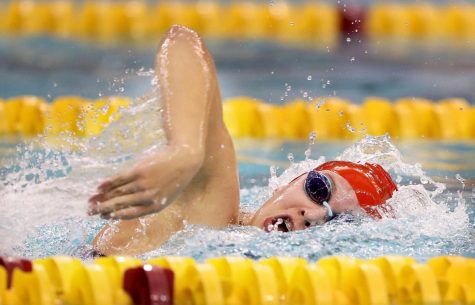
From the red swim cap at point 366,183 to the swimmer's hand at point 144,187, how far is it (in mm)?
759

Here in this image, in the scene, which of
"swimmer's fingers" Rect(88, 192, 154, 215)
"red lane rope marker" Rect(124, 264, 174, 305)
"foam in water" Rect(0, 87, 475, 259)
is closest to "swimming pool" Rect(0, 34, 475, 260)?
"foam in water" Rect(0, 87, 475, 259)

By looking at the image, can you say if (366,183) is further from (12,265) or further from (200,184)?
(12,265)

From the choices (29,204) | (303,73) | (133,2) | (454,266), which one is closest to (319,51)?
(303,73)

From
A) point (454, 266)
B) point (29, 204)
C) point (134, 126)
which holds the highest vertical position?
point (134, 126)

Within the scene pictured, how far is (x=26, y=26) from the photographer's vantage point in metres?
6.94

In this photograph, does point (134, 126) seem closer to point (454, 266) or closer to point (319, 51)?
point (454, 266)

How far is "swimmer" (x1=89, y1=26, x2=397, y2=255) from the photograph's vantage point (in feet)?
6.07

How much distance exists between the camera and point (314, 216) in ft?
8.00

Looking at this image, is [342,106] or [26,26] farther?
[26,26]

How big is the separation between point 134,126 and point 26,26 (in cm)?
472

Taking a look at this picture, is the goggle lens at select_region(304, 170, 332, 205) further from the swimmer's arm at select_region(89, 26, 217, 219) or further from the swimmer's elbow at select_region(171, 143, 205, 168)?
the swimmer's elbow at select_region(171, 143, 205, 168)

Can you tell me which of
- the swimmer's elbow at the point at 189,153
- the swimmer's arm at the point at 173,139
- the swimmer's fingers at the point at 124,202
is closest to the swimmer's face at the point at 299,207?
the swimmer's arm at the point at 173,139

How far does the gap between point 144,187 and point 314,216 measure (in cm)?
77

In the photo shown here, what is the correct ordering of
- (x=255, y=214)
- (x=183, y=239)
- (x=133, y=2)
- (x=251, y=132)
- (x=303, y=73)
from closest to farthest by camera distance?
(x=183, y=239), (x=255, y=214), (x=251, y=132), (x=303, y=73), (x=133, y=2)
